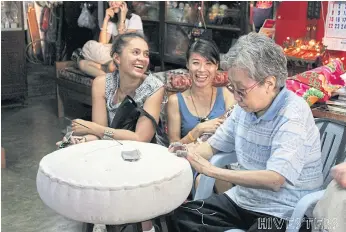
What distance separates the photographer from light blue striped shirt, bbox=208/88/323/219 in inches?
65.5

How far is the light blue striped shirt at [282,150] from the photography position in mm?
1664

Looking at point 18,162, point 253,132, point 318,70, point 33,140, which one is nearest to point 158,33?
point 33,140

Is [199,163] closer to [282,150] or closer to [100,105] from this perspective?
[282,150]

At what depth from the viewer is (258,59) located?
1.68m

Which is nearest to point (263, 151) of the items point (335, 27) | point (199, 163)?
point (199, 163)

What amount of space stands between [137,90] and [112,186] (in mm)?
1083

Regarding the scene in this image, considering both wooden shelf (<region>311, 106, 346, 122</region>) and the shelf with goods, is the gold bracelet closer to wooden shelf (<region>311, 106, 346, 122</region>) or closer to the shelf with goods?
wooden shelf (<region>311, 106, 346, 122</region>)

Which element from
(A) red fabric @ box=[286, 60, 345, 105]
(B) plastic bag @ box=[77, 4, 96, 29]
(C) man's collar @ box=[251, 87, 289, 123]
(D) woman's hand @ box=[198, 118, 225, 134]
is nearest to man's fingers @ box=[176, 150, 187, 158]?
(C) man's collar @ box=[251, 87, 289, 123]

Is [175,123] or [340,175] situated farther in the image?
[175,123]

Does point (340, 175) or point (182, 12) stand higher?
point (182, 12)

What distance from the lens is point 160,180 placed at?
1.56m

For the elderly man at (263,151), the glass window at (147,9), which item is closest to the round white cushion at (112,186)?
the elderly man at (263,151)

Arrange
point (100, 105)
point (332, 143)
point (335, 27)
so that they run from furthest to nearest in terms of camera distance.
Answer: point (335, 27), point (100, 105), point (332, 143)

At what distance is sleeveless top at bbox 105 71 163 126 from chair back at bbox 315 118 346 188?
890mm
